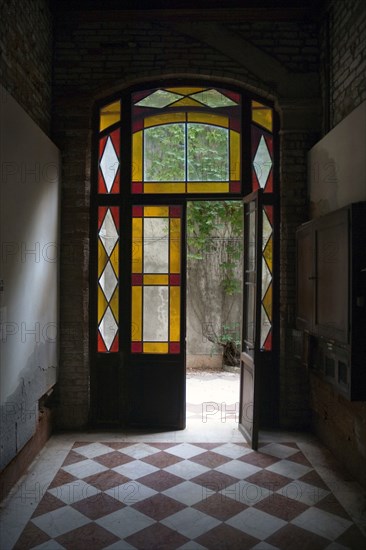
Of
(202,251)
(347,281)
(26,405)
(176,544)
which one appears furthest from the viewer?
(202,251)

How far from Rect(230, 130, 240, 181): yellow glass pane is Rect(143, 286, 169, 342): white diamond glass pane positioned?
1.38 metres

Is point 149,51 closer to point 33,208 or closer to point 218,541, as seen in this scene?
point 33,208

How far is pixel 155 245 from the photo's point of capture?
16.1 feet

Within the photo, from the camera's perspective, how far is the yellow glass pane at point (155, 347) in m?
4.91

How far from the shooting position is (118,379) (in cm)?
489

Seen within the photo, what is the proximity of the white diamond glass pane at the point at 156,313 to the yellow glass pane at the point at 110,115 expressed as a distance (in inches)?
70.3

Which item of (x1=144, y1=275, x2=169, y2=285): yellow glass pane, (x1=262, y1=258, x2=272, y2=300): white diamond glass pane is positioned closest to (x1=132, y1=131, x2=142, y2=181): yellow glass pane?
(x1=144, y1=275, x2=169, y2=285): yellow glass pane

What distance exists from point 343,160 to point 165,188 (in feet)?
6.10

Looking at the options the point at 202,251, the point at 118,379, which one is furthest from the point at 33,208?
the point at 202,251

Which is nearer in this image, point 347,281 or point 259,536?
point 259,536

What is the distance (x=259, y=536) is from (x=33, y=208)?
2925 millimetres

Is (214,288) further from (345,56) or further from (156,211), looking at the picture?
(345,56)

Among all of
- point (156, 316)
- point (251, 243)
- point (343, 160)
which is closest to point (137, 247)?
point (156, 316)

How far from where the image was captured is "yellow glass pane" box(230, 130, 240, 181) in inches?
195
